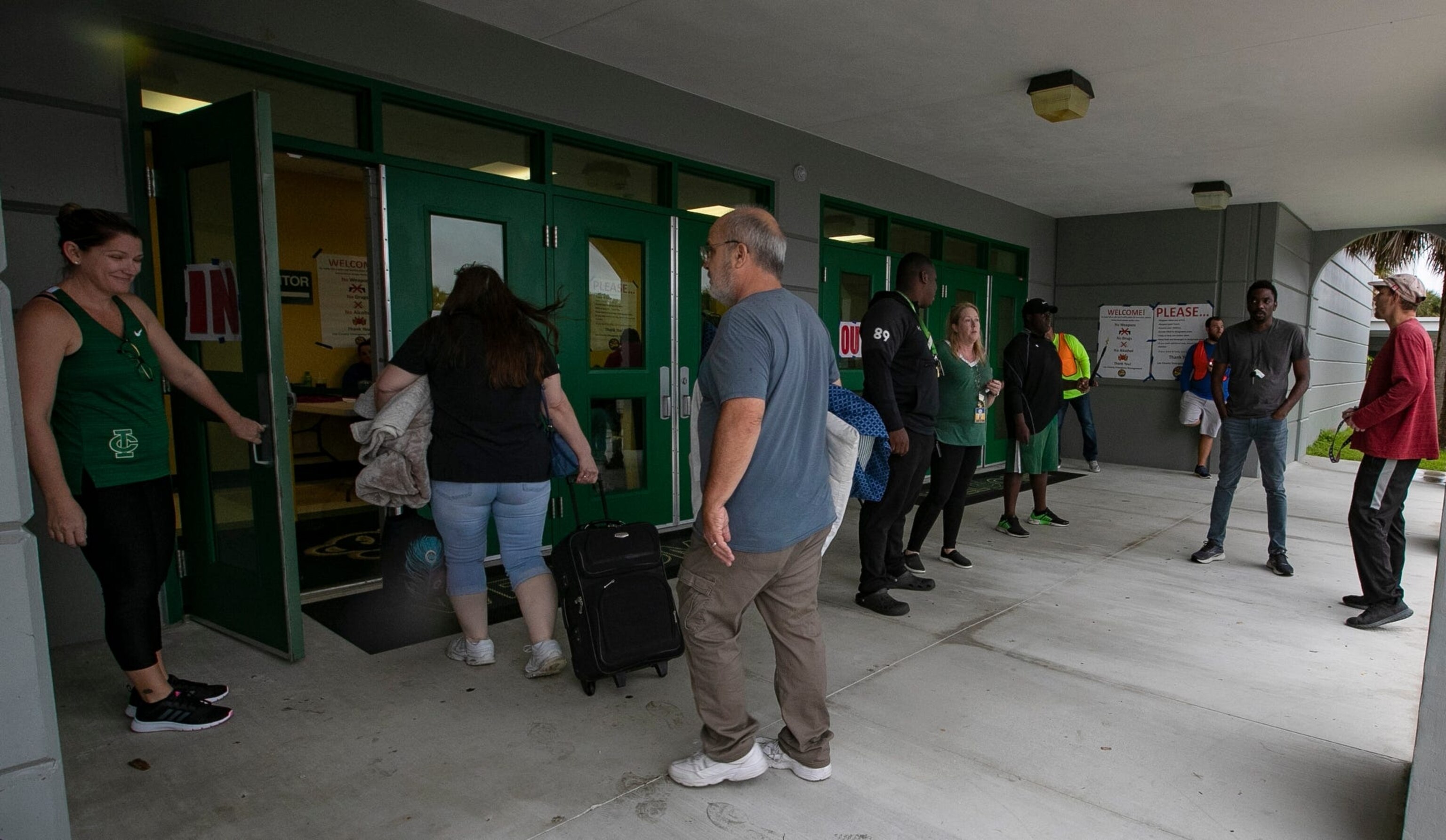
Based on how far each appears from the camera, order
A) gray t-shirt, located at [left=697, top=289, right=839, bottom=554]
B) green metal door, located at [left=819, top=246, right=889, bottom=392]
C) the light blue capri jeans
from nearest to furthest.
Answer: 1. gray t-shirt, located at [left=697, top=289, right=839, bottom=554]
2. the light blue capri jeans
3. green metal door, located at [left=819, top=246, right=889, bottom=392]

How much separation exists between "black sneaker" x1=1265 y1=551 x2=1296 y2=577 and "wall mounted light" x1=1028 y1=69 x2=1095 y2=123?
2.90m

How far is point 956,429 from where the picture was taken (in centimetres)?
458

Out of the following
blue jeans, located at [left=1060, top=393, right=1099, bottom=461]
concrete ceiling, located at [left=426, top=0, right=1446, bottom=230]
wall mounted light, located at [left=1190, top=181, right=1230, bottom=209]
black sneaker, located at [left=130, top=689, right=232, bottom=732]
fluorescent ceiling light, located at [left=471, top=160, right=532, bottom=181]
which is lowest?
black sneaker, located at [left=130, top=689, right=232, bottom=732]

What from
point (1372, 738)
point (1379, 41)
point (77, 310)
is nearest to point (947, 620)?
point (1372, 738)

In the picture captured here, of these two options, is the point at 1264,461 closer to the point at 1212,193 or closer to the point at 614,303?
the point at 614,303

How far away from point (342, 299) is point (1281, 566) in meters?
8.51

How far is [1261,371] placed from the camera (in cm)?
475

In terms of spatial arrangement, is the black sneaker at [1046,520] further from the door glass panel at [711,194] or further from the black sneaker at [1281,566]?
the door glass panel at [711,194]

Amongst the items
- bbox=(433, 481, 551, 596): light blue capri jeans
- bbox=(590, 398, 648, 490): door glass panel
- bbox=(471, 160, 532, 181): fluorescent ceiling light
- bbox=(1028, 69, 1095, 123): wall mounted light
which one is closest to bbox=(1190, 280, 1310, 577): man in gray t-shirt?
bbox=(1028, 69, 1095, 123): wall mounted light

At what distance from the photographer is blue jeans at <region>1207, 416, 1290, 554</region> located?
4.73 meters

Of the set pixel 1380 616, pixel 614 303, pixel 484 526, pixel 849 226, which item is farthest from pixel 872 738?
pixel 849 226

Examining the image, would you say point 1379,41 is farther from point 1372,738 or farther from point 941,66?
point 1372,738

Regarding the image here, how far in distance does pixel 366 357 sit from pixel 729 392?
7.12 m

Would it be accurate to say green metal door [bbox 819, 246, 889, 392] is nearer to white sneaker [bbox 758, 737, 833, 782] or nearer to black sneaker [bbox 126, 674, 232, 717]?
white sneaker [bbox 758, 737, 833, 782]
